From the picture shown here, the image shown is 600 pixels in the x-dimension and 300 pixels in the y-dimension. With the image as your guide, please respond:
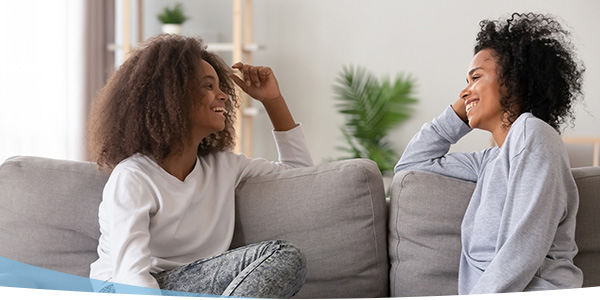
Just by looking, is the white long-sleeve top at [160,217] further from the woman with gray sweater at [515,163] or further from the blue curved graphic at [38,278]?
the woman with gray sweater at [515,163]

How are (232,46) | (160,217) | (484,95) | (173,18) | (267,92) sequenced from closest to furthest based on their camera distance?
1. (160,217)
2. (484,95)
3. (267,92)
4. (232,46)
5. (173,18)

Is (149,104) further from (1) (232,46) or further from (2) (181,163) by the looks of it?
(1) (232,46)

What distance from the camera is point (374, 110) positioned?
4027 mm

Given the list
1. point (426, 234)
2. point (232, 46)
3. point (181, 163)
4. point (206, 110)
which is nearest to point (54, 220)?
point (181, 163)

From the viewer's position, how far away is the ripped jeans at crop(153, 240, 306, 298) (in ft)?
3.88

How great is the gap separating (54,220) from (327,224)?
61 centimetres

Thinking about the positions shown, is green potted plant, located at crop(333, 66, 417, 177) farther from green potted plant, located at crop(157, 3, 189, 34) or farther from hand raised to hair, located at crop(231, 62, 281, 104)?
hand raised to hair, located at crop(231, 62, 281, 104)

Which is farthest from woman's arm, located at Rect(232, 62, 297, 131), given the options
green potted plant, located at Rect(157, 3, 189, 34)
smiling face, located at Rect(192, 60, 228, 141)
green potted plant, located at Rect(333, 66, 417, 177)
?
green potted plant, located at Rect(157, 3, 189, 34)

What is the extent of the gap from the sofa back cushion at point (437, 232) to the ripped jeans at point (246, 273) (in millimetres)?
288

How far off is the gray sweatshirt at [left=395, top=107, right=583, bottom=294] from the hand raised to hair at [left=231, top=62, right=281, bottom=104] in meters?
0.58

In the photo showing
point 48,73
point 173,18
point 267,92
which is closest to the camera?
point 267,92

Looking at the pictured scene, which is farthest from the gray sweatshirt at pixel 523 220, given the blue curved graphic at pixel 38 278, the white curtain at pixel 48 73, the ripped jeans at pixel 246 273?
the white curtain at pixel 48 73

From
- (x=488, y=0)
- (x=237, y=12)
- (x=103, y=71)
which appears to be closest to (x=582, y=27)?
(x=488, y=0)

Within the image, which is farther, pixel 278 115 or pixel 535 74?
pixel 278 115
